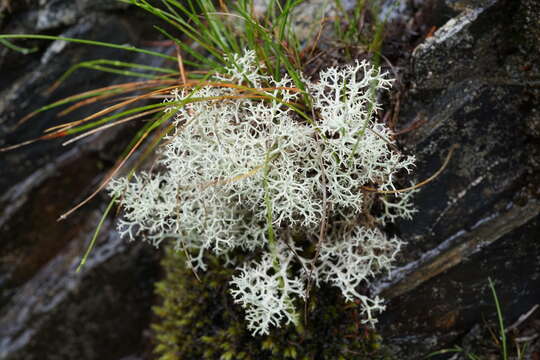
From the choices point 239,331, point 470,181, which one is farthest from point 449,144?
point 239,331

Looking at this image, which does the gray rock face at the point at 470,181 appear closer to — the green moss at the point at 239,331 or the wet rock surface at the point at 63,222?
the green moss at the point at 239,331

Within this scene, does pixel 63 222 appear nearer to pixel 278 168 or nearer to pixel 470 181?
pixel 278 168

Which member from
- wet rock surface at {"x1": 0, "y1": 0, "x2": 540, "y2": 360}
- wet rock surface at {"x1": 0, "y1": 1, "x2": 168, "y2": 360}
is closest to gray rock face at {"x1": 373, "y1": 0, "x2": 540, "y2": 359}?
wet rock surface at {"x1": 0, "y1": 0, "x2": 540, "y2": 360}

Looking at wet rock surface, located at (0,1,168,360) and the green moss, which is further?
wet rock surface, located at (0,1,168,360)

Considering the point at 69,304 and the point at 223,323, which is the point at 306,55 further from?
the point at 69,304

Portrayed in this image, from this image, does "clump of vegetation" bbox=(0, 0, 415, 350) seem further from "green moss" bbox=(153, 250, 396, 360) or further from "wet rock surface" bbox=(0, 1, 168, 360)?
"wet rock surface" bbox=(0, 1, 168, 360)

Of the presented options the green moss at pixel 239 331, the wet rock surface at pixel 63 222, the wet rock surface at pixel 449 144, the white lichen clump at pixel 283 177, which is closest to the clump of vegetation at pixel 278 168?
the white lichen clump at pixel 283 177
